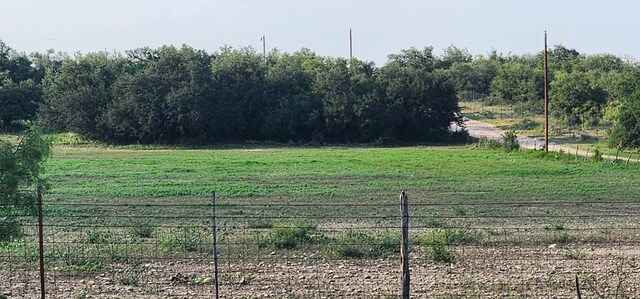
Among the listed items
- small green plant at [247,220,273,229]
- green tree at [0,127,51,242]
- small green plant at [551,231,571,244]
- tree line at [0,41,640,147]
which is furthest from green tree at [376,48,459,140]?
green tree at [0,127,51,242]

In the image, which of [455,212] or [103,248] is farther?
[455,212]

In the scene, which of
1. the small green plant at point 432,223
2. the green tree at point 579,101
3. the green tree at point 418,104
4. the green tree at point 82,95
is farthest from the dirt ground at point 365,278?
the green tree at point 579,101

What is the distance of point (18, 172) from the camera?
1110 cm

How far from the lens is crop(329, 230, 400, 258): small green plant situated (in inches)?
679

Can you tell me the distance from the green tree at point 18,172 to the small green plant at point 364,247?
24.0 feet

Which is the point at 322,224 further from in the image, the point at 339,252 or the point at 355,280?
the point at 355,280

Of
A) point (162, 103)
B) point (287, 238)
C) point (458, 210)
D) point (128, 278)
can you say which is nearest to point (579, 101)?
point (162, 103)

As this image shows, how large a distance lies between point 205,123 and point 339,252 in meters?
53.2

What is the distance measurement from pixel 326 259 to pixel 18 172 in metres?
7.31

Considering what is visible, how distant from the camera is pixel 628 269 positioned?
15.4 meters

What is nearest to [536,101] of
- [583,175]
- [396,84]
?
[396,84]

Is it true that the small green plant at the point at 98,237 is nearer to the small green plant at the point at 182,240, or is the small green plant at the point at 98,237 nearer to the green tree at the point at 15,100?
the small green plant at the point at 182,240

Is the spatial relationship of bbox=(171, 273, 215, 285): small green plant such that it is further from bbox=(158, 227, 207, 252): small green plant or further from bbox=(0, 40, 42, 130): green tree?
bbox=(0, 40, 42, 130): green tree

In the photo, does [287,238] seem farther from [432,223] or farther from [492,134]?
[492,134]
